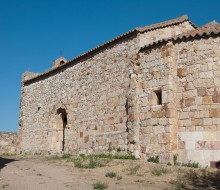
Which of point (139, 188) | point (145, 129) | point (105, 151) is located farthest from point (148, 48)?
point (139, 188)

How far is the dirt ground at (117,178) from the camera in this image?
25.6ft

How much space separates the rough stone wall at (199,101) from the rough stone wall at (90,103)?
145 cm

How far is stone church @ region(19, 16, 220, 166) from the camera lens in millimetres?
10289

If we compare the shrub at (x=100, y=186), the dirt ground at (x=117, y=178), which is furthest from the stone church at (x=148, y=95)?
the shrub at (x=100, y=186)

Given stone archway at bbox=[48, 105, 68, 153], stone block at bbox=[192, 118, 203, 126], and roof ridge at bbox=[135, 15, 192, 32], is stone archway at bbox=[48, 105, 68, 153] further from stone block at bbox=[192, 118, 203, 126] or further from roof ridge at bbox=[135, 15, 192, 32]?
stone block at bbox=[192, 118, 203, 126]

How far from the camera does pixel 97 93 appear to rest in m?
14.3

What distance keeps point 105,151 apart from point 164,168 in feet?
13.2

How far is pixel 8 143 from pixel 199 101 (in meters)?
15.2

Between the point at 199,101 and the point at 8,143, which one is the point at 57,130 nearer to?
the point at 8,143

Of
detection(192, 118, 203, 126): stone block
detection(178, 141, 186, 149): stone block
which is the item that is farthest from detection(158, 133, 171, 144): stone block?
detection(192, 118, 203, 126): stone block

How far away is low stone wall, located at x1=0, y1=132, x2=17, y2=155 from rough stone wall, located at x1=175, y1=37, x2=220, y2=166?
13.6 metres

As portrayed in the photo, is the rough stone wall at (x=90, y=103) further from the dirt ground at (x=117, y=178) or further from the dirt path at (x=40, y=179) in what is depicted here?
the dirt path at (x=40, y=179)

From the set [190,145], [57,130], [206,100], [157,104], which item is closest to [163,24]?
[157,104]

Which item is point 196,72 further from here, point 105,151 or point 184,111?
point 105,151
